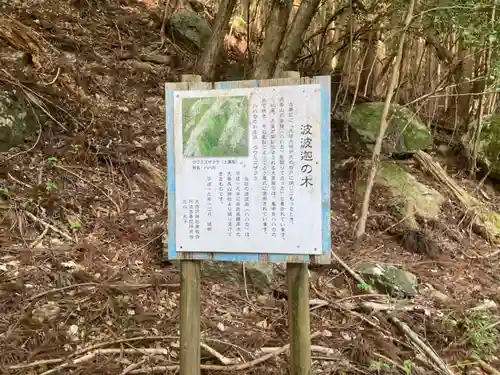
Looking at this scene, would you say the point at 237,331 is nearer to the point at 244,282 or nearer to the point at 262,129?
the point at 244,282

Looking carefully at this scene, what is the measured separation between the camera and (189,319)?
2555 mm

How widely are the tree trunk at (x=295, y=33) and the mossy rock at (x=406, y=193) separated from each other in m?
2.22

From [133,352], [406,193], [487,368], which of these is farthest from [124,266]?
[406,193]

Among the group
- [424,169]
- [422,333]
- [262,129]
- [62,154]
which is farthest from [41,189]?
[424,169]

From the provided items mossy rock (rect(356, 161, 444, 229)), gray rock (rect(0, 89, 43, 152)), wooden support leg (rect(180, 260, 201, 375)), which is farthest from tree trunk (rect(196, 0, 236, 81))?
wooden support leg (rect(180, 260, 201, 375))

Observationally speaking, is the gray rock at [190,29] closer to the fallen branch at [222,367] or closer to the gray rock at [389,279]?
the gray rock at [389,279]

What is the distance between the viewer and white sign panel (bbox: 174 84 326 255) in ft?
7.54

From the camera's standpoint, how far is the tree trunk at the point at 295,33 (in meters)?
4.73

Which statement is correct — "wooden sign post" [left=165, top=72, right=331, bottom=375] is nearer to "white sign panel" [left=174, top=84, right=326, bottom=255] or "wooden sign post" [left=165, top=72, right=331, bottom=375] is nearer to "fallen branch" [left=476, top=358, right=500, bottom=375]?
"white sign panel" [left=174, top=84, right=326, bottom=255]

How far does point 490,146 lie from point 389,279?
4.39 metres

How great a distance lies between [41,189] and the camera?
4465 millimetres

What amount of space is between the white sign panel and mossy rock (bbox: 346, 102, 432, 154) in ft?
15.6

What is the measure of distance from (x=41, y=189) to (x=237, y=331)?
2293 mm

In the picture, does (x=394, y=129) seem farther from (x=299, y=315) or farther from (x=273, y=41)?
(x=299, y=315)
